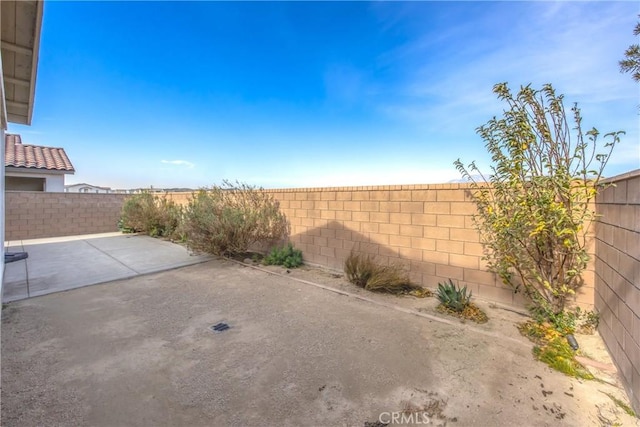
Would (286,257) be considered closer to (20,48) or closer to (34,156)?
(20,48)

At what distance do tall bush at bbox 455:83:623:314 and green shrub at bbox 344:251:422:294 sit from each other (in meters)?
1.41

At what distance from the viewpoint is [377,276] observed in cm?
448

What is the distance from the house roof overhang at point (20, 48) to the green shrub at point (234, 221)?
3462mm

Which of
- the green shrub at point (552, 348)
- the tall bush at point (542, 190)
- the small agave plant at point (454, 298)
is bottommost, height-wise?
the green shrub at point (552, 348)

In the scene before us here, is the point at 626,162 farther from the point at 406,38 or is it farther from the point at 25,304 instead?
the point at 25,304

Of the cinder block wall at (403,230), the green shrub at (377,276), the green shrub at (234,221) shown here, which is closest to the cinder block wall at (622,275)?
the cinder block wall at (403,230)

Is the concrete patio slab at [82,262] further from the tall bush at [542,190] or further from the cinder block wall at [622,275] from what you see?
the cinder block wall at [622,275]

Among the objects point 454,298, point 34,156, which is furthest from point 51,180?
point 454,298

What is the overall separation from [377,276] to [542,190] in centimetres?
248

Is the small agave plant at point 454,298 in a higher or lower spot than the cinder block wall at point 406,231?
lower

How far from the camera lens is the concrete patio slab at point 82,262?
479 cm

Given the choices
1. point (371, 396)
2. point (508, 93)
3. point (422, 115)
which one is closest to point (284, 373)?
point (371, 396)

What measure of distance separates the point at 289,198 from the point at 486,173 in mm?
4203

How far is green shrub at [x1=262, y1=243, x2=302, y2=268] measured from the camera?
20.0ft
